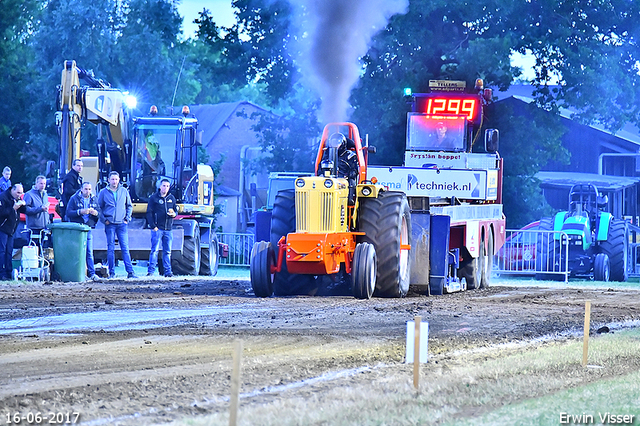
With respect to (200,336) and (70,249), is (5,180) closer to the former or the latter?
(70,249)

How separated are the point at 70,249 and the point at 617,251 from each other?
1455 cm

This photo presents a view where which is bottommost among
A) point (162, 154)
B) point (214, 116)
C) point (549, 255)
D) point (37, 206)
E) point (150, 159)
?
point (549, 255)

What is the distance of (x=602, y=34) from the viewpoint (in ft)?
117

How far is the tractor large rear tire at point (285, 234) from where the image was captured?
16.9m

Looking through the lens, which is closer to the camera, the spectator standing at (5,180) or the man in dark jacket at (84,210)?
the man in dark jacket at (84,210)

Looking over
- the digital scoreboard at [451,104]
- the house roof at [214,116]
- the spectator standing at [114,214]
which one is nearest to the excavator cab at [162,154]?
the spectator standing at [114,214]

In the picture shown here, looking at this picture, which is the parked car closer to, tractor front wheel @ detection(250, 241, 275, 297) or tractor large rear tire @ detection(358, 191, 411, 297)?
tractor large rear tire @ detection(358, 191, 411, 297)

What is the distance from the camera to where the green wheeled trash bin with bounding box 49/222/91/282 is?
20359 millimetres

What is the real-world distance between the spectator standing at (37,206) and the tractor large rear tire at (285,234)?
548cm

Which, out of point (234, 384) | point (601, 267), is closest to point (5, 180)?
point (601, 267)

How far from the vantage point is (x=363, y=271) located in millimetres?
16125

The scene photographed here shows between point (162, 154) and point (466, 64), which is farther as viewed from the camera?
point (466, 64)

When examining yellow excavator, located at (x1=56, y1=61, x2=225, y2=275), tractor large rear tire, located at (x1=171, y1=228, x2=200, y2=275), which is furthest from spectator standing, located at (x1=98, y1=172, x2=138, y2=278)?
tractor large rear tire, located at (x1=171, y1=228, x2=200, y2=275)

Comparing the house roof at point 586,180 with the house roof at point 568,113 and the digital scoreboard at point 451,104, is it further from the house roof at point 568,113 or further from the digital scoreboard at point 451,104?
the digital scoreboard at point 451,104
